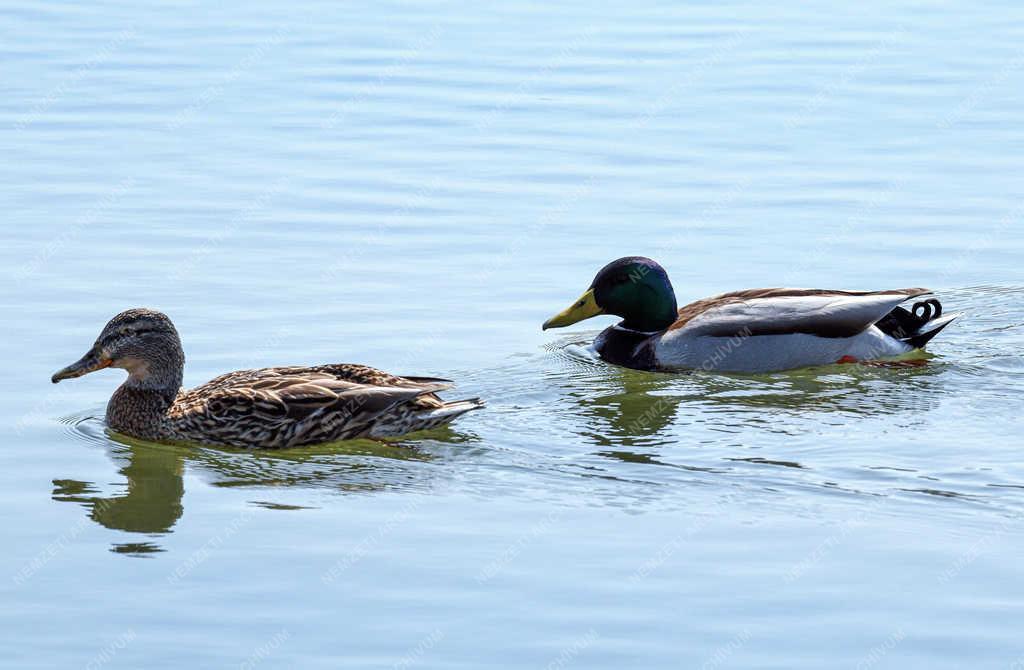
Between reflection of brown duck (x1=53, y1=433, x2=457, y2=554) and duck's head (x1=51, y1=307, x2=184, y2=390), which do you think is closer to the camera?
reflection of brown duck (x1=53, y1=433, x2=457, y2=554)

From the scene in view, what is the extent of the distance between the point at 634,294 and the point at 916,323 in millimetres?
1900

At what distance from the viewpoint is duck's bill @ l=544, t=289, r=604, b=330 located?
41.9 feet

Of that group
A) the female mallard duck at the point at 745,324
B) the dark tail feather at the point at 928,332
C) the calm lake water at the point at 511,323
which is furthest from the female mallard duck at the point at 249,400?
the dark tail feather at the point at 928,332

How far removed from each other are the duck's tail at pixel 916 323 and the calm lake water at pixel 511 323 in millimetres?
188

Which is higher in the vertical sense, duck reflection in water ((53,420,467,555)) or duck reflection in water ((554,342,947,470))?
duck reflection in water ((554,342,947,470))

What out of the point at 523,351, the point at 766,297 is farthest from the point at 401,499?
the point at 766,297

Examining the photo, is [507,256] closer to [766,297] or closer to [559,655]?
[766,297]

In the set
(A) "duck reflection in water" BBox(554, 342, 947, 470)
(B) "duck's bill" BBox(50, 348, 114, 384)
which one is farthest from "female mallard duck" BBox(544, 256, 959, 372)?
(B) "duck's bill" BBox(50, 348, 114, 384)

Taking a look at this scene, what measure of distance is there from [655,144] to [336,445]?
8.02m

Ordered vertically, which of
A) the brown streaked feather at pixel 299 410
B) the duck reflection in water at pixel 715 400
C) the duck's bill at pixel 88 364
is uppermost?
the duck's bill at pixel 88 364

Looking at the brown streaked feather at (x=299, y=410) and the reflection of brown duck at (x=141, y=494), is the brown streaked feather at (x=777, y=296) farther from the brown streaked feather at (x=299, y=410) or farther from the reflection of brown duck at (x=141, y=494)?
the reflection of brown duck at (x=141, y=494)

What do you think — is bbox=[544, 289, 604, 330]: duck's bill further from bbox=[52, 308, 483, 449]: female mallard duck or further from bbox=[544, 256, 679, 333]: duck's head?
Result: bbox=[52, 308, 483, 449]: female mallard duck

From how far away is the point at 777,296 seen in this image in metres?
12.9

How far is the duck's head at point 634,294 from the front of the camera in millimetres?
13125
